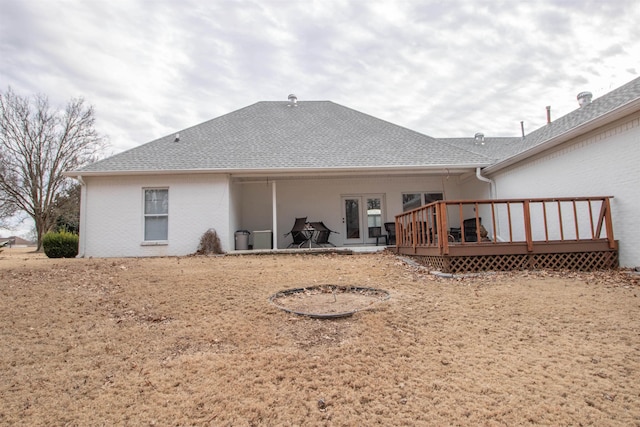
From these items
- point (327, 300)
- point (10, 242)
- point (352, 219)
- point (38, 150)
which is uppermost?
point (38, 150)

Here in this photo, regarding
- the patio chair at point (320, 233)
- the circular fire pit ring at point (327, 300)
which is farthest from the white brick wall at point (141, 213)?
the circular fire pit ring at point (327, 300)

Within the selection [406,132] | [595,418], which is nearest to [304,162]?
[406,132]

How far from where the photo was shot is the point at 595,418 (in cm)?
230

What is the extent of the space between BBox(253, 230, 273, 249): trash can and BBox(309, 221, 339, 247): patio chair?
1478 mm

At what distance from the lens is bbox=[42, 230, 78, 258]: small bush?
11.0 meters

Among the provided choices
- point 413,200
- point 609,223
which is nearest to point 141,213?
point 413,200

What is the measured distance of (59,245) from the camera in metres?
11.1

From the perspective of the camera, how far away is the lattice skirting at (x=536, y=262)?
712cm

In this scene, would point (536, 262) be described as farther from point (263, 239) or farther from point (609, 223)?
point (263, 239)

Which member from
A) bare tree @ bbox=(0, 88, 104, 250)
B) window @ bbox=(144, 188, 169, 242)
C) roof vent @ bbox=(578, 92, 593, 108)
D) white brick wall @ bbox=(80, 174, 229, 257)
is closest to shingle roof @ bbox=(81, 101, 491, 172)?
white brick wall @ bbox=(80, 174, 229, 257)

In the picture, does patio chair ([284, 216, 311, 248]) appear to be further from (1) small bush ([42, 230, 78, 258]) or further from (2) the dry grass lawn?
(1) small bush ([42, 230, 78, 258])

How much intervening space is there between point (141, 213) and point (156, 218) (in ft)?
1.45

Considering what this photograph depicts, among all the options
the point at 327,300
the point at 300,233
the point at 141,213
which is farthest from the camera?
the point at 300,233

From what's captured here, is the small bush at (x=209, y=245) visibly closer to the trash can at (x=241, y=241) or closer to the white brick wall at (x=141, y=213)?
the white brick wall at (x=141, y=213)
